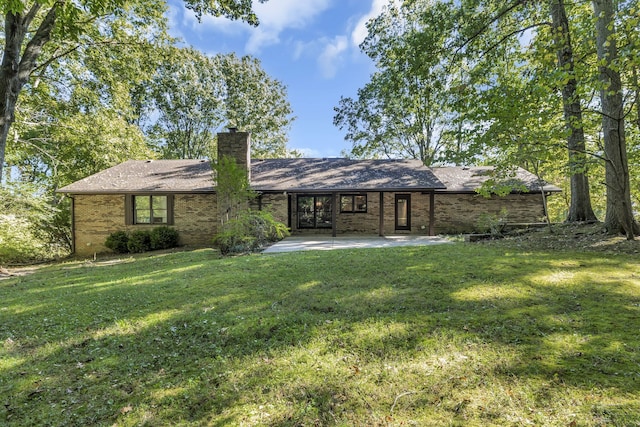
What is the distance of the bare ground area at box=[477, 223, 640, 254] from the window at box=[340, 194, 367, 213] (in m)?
7.24

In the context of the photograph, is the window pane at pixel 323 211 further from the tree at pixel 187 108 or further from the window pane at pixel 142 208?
the tree at pixel 187 108

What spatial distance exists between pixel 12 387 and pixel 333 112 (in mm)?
26147

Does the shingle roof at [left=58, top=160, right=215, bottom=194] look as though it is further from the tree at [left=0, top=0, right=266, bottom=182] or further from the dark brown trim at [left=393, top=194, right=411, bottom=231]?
the dark brown trim at [left=393, top=194, right=411, bottom=231]

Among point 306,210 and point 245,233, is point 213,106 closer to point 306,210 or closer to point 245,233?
point 306,210

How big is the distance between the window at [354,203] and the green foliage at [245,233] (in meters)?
5.06

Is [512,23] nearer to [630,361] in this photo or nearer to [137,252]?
[630,361]

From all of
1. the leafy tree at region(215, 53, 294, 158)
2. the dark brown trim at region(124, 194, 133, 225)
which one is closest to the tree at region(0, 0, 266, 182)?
the dark brown trim at region(124, 194, 133, 225)

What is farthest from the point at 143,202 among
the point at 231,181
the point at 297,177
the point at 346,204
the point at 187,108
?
the point at 187,108

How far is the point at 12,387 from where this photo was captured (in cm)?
298

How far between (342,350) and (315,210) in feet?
41.8

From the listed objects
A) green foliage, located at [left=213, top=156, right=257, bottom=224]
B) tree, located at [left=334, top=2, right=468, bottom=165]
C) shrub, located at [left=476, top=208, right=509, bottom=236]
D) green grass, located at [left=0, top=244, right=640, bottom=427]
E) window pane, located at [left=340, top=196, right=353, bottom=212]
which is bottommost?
green grass, located at [left=0, top=244, right=640, bottom=427]

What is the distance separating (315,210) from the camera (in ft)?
52.5

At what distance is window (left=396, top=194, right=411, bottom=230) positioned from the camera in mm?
15664

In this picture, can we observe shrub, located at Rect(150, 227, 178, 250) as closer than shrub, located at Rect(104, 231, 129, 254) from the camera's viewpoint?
Yes
